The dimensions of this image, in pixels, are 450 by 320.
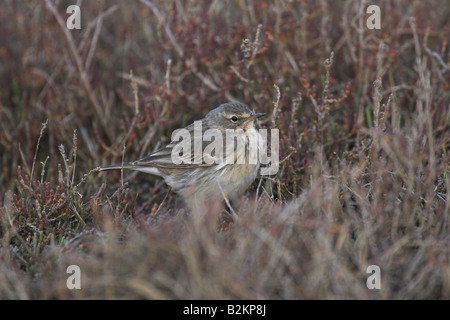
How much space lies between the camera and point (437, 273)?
2736 mm

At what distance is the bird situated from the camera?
4141 mm

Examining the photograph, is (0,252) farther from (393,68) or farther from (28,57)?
(393,68)

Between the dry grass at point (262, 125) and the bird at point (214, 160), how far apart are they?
21 centimetres

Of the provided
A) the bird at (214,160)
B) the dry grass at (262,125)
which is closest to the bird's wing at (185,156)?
the bird at (214,160)

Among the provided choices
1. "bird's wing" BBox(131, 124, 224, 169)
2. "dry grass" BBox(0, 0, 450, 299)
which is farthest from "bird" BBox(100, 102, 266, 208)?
"dry grass" BBox(0, 0, 450, 299)

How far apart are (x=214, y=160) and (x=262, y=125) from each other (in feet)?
3.00

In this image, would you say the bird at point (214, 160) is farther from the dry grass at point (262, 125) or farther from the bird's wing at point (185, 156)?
the dry grass at point (262, 125)

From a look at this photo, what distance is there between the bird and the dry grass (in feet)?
0.68

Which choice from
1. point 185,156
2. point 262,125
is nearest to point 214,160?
point 185,156

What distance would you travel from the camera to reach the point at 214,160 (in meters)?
4.18

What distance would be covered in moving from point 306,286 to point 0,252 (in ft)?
6.44

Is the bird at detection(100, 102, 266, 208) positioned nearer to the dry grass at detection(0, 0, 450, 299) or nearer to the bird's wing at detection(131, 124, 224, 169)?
the bird's wing at detection(131, 124, 224, 169)

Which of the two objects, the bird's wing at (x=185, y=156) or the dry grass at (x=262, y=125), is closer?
the dry grass at (x=262, y=125)

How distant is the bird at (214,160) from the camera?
414 cm
